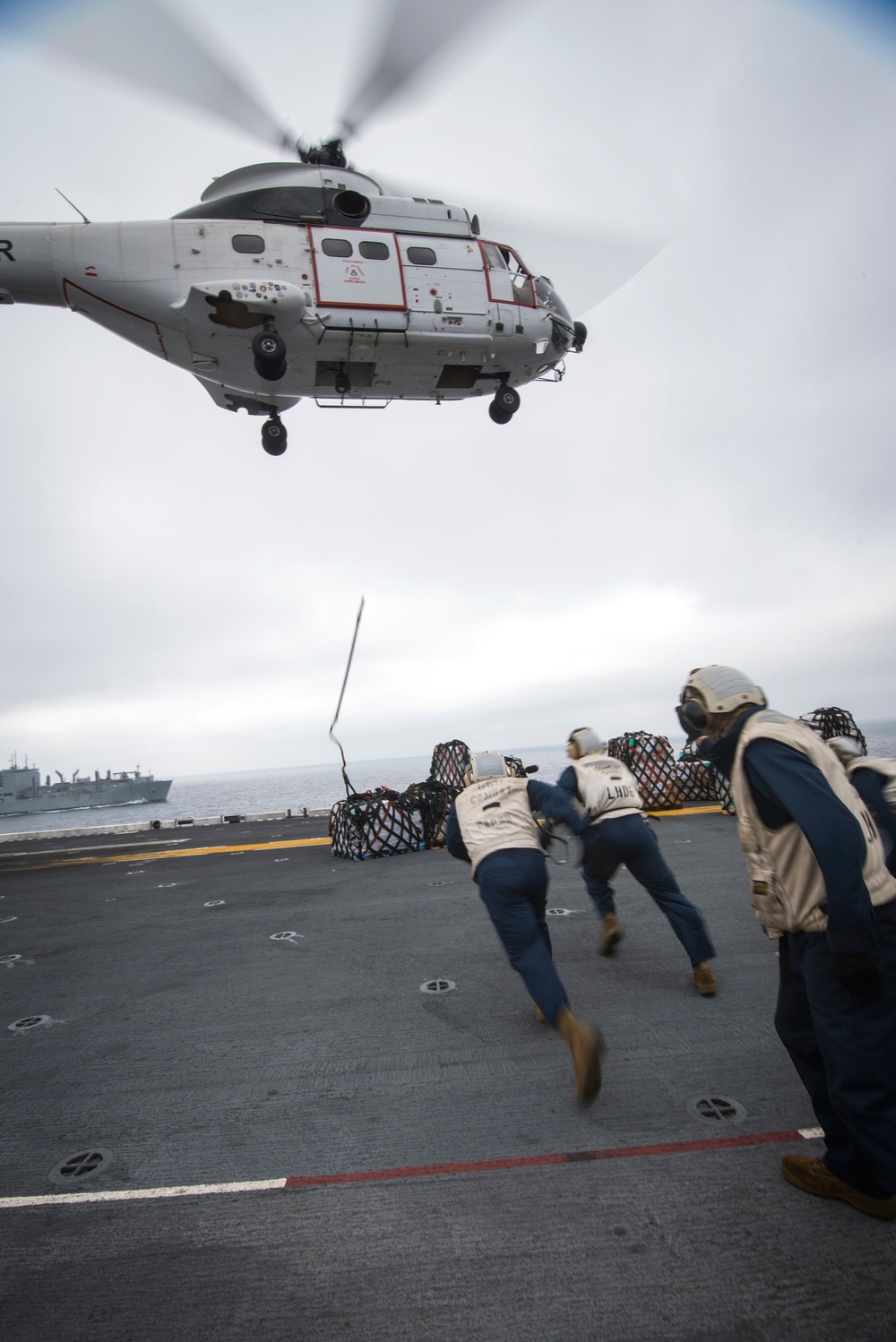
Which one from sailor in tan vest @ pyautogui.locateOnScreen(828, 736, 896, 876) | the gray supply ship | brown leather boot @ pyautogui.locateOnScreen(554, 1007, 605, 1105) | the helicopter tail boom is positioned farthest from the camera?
the gray supply ship

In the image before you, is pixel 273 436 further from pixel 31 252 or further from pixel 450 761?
pixel 450 761

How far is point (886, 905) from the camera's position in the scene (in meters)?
2.30

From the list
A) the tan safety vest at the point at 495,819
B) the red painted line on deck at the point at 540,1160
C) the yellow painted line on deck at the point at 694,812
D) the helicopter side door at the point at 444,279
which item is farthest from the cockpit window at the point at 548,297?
the red painted line on deck at the point at 540,1160

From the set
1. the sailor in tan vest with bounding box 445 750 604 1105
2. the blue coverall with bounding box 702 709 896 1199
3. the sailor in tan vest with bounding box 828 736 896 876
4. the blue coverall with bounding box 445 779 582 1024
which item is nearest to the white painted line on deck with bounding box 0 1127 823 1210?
the blue coverall with bounding box 702 709 896 1199

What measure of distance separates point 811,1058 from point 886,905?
0.71m

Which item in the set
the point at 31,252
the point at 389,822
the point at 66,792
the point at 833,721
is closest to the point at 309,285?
the point at 31,252

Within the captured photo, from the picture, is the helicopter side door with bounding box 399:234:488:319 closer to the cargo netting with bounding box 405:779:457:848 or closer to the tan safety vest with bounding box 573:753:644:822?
the cargo netting with bounding box 405:779:457:848

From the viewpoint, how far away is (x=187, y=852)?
1352cm

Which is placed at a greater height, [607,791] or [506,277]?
[506,277]

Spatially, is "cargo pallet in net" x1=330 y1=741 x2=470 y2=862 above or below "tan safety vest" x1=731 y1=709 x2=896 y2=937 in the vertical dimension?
below

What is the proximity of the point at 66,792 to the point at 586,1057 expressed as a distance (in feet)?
335

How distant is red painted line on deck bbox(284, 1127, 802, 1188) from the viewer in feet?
8.53

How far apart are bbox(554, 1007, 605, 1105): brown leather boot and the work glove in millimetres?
1223

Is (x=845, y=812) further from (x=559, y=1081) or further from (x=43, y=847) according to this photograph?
(x=43, y=847)
